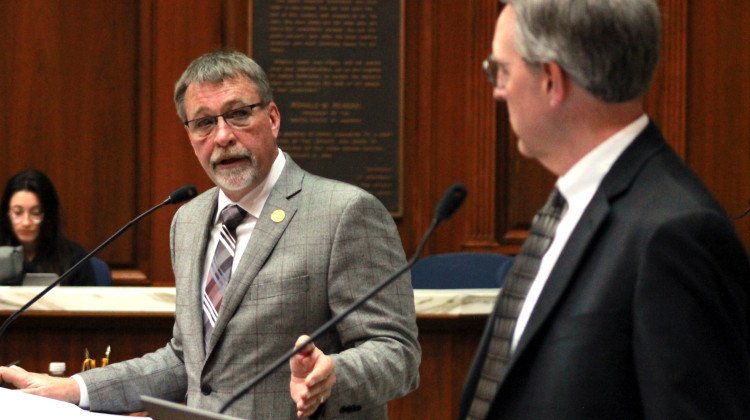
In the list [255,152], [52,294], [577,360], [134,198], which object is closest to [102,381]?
[255,152]

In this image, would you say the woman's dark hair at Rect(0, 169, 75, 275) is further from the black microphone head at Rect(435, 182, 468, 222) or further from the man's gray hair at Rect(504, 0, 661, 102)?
the man's gray hair at Rect(504, 0, 661, 102)

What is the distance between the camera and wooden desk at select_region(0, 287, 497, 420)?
3.08m

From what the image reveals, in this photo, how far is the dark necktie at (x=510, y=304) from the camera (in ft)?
4.30

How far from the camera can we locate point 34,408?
1.83 m

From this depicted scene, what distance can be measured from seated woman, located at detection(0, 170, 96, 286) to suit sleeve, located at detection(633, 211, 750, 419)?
152 inches

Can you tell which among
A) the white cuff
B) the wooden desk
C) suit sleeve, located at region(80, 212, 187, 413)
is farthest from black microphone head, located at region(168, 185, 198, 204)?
the wooden desk

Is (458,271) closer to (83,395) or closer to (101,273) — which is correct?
(101,273)

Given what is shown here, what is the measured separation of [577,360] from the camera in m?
1.16

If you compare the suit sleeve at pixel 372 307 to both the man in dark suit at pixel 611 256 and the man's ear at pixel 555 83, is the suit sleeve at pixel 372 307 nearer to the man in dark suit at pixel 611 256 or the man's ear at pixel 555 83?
the man in dark suit at pixel 611 256

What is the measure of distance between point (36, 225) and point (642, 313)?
13.1 ft

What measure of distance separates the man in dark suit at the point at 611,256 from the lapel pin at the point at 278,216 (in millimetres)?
939

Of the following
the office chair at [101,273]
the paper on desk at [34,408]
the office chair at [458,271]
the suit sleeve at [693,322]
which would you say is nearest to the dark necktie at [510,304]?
the suit sleeve at [693,322]

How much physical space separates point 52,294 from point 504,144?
116 inches

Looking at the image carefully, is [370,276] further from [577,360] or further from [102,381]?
[577,360]
